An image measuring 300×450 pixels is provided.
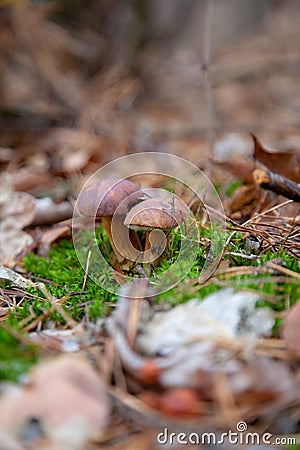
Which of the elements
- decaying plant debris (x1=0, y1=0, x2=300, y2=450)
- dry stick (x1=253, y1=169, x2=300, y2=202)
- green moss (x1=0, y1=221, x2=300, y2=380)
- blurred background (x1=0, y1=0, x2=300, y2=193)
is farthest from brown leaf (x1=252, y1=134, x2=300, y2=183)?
Answer: blurred background (x1=0, y1=0, x2=300, y2=193)

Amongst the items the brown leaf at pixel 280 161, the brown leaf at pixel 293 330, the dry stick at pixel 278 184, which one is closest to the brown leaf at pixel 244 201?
the brown leaf at pixel 280 161

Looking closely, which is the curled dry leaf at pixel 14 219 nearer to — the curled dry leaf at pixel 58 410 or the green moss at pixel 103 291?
the green moss at pixel 103 291

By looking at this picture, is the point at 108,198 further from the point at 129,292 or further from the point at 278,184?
the point at 278,184

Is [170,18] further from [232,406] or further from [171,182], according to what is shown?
[232,406]

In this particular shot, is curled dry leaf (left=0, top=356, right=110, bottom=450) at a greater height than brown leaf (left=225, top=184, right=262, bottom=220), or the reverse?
curled dry leaf (left=0, top=356, right=110, bottom=450)

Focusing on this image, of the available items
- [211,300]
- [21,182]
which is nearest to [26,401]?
[211,300]

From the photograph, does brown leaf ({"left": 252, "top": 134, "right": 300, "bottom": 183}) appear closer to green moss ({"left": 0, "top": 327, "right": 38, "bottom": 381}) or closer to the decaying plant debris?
the decaying plant debris

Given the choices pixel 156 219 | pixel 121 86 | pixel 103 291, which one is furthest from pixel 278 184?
pixel 121 86

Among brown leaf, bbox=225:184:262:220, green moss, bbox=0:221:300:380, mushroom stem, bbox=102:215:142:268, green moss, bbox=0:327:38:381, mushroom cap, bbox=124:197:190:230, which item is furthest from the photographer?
brown leaf, bbox=225:184:262:220
